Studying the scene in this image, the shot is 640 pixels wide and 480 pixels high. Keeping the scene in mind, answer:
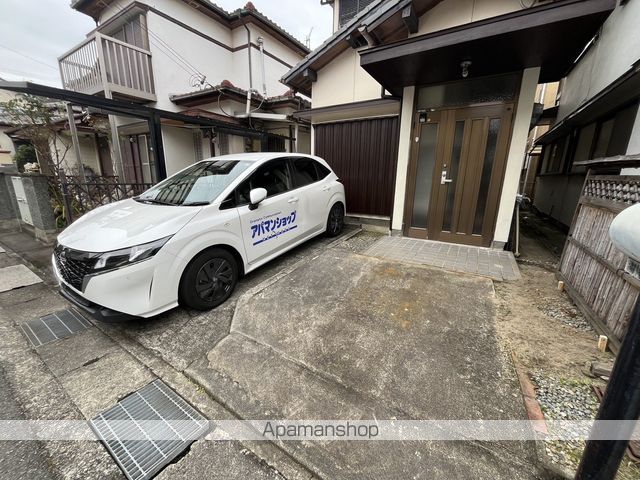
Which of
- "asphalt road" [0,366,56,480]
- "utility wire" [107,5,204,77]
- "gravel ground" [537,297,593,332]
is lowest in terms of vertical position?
"asphalt road" [0,366,56,480]

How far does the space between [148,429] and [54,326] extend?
2.02m

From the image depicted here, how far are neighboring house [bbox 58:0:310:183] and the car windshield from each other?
115 inches

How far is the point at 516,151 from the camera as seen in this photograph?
3.96 m

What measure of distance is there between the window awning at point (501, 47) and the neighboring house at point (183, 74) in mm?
3875

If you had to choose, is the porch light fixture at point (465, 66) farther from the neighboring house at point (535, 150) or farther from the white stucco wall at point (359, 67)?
the neighboring house at point (535, 150)

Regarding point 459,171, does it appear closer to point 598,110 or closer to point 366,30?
point 366,30

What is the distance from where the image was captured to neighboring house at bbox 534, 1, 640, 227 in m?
3.72

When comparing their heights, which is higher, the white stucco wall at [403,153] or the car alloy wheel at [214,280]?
the white stucco wall at [403,153]

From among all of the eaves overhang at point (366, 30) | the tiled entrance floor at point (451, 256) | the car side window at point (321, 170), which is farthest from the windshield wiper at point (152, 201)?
the eaves overhang at point (366, 30)

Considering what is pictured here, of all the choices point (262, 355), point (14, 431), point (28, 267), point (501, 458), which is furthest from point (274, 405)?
point (28, 267)

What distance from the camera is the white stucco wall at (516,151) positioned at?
3.76 metres

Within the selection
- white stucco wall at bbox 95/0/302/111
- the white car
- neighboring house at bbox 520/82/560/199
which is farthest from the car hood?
neighboring house at bbox 520/82/560/199

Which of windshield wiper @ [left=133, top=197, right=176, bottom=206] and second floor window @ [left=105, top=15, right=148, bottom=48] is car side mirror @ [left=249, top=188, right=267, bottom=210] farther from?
second floor window @ [left=105, top=15, right=148, bottom=48]

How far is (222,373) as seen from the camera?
209 cm
